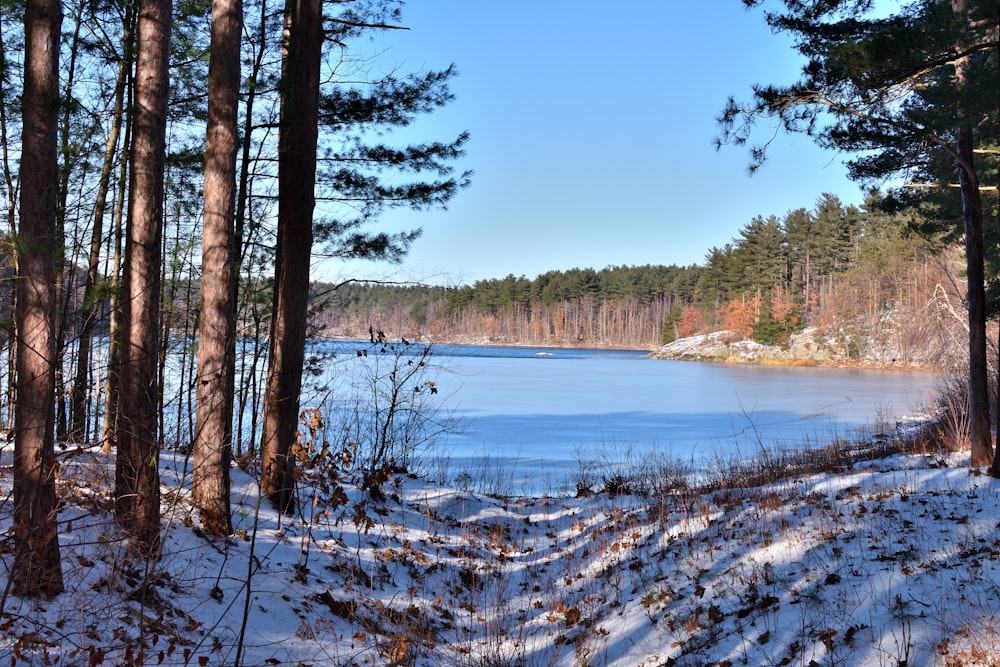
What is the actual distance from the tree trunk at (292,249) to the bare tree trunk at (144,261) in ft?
6.78

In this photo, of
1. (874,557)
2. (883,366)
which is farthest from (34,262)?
(883,366)

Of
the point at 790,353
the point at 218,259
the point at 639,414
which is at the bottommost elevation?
the point at 639,414

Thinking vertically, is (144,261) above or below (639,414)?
above

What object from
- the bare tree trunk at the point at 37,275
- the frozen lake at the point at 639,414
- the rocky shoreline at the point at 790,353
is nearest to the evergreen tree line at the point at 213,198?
the bare tree trunk at the point at 37,275

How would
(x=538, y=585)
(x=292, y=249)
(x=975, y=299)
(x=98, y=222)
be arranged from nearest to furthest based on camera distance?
(x=538, y=585) → (x=292, y=249) → (x=975, y=299) → (x=98, y=222)

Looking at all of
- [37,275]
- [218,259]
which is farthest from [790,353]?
[37,275]

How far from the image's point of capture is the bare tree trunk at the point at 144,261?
15.0 feet

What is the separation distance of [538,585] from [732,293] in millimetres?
71965

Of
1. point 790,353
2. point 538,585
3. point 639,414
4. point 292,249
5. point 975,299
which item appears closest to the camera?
point 538,585

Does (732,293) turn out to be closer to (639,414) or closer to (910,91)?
(639,414)

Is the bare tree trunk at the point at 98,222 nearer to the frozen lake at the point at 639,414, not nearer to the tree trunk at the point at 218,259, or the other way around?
the tree trunk at the point at 218,259

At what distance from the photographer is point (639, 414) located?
22266mm

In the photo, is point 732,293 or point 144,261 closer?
point 144,261

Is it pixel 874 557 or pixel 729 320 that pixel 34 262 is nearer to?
pixel 874 557
